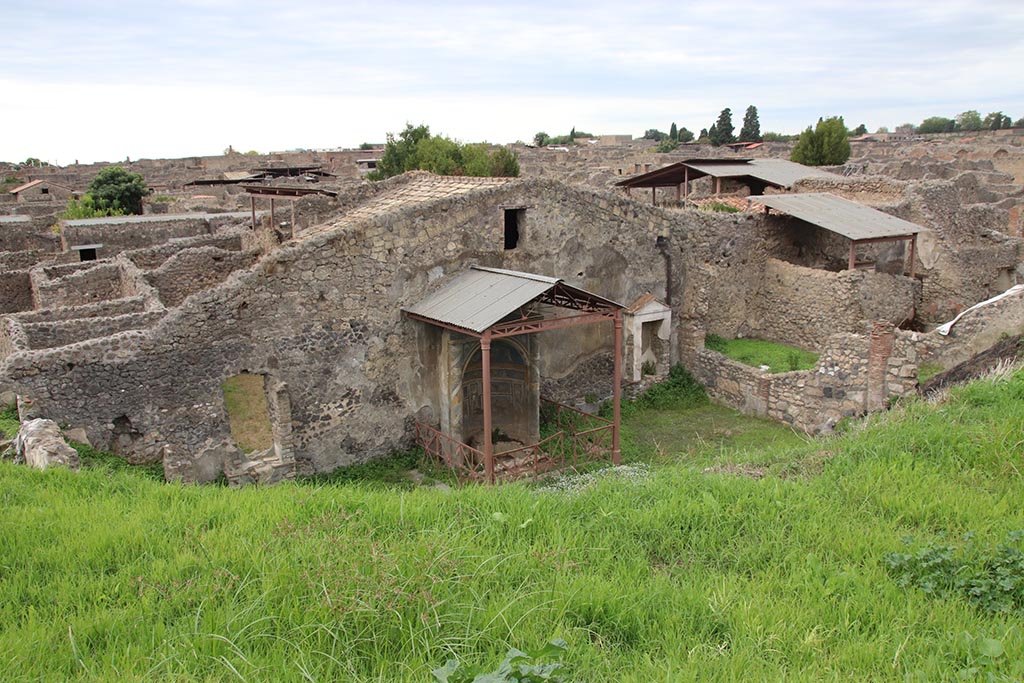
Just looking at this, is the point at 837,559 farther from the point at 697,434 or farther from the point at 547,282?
the point at 697,434

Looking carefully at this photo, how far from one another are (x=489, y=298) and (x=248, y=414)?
5.68 m

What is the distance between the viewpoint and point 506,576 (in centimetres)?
474

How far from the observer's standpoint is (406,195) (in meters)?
14.6

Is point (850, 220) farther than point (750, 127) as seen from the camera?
No

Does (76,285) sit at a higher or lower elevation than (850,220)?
lower

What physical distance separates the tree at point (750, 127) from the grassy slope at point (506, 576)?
7511 centimetres

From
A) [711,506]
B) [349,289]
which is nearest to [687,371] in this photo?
[349,289]

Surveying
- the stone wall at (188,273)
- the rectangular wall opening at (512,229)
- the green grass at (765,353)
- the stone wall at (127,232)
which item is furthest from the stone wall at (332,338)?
the stone wall at (127,232)

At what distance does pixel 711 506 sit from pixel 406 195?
10.3 m

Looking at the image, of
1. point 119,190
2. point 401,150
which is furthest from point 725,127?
point 119,190

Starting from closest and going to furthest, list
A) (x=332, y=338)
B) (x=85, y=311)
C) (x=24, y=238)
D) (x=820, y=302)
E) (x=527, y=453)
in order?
(x=332, y=338) → (x=527, y=453) → (x=85, y=311) → (x=820, y=302) → (x=24, y=238)

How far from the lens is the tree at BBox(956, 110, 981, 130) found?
9762 centimetres

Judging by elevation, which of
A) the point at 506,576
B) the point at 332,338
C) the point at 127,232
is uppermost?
the point at 127,232

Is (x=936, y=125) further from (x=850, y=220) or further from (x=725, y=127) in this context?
(x=850, y=220)
